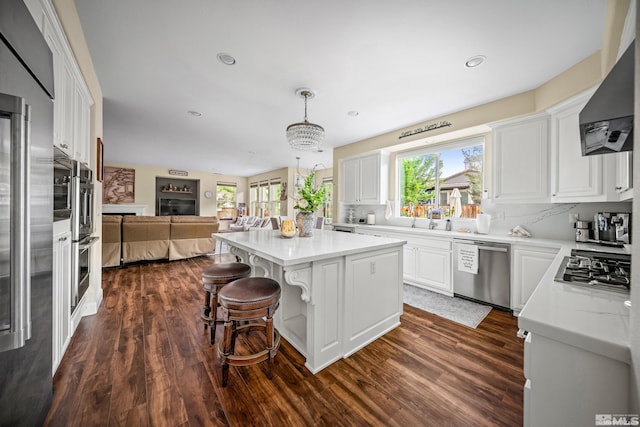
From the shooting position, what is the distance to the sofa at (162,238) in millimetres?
4352

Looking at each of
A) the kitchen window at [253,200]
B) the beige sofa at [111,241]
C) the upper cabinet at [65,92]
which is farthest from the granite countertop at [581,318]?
the kitchen window at [253,200]

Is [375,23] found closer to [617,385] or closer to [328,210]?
[617,385]

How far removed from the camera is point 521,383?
1.52 m

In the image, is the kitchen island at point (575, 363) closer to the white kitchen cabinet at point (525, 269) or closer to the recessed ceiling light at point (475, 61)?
the white kitchen cabinet at point (525, 269)

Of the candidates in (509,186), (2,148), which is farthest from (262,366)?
(509,186)

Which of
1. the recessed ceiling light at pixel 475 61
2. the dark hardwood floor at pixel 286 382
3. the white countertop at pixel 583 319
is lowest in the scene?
the dark hardwood floor at pixel 286 382

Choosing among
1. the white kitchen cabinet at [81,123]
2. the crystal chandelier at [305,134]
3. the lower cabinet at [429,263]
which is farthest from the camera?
the lower cabinet at [429,263]

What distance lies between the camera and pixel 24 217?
0.79 meters

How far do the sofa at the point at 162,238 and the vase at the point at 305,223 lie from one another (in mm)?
3511

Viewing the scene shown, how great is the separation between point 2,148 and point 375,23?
213cm

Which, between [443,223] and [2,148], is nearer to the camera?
[2,148]

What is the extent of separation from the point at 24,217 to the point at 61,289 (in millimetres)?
1125

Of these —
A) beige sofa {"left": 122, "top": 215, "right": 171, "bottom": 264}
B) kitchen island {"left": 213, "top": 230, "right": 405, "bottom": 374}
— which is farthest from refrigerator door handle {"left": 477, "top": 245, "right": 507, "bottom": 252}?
beige sofa {"left": 122, "top": 215, "right": 171, "bottom": 264}

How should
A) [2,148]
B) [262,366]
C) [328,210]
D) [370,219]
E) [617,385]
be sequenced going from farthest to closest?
[328,210] → [370,219] → [262,366] → [2,148] → [617,385]
